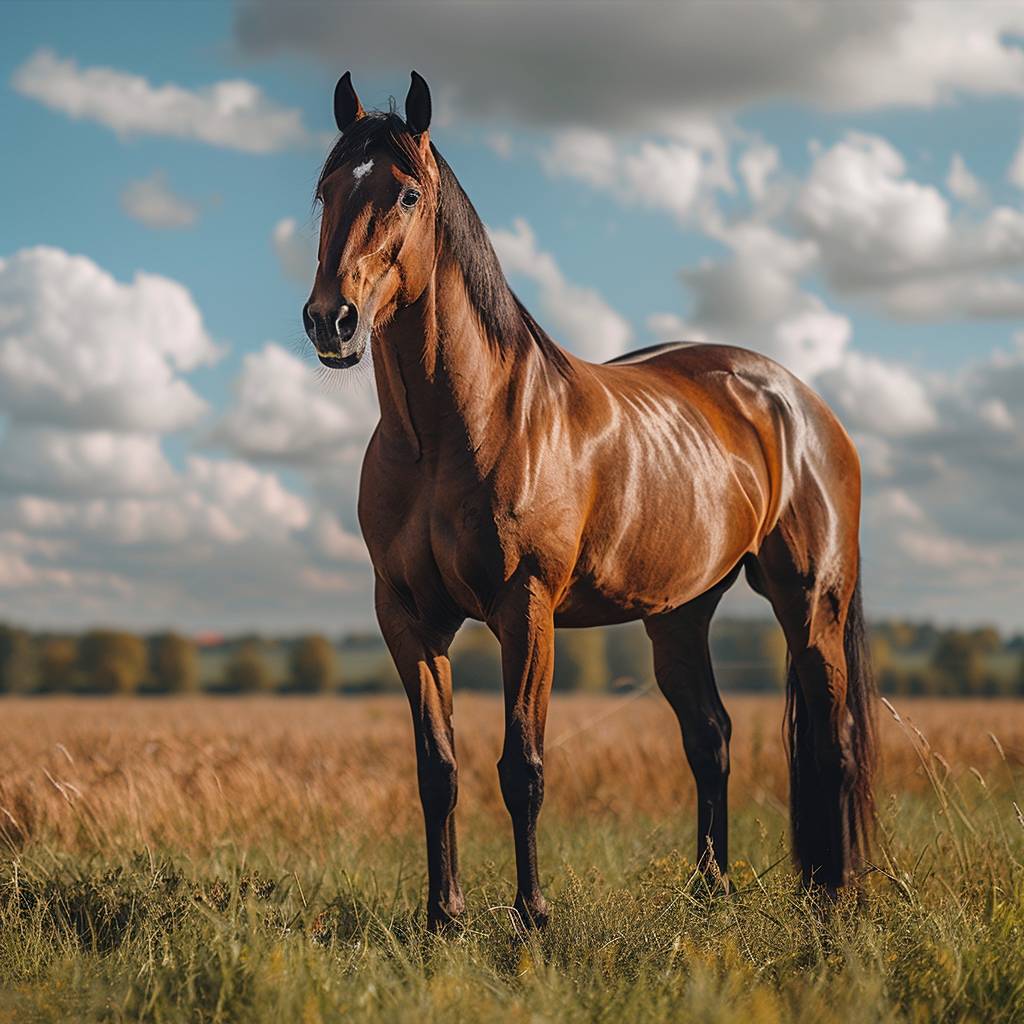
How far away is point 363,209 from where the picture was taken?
4398 mm

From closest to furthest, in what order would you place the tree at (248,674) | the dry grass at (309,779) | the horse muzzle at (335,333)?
1. the horse muzzle at (335,333)
2. the dry grass at (309,779)
3. the tree at (248,674)

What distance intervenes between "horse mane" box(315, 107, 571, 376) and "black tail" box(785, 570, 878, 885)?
2.64 meters

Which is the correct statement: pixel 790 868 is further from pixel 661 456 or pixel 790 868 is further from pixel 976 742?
pixel 976 742

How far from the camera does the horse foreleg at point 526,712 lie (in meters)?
4.64

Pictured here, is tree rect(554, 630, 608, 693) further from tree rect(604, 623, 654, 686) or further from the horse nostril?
the horse nostril

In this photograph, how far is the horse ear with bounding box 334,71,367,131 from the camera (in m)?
5.01

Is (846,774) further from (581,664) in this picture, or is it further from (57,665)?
(57,665)

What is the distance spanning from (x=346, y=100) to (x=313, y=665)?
71612 mm

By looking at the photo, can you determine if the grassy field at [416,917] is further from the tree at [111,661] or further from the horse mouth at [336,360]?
the tree at [111,661]

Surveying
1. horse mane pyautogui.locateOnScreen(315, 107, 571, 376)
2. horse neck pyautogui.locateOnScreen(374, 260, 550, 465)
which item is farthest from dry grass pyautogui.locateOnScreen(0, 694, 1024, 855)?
horse mane pyautogui.locateOnScreen(315, 107, 571, 376)

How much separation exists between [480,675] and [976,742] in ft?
156

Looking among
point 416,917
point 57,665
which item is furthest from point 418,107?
point 57,665

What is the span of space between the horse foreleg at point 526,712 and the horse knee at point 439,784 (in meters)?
0.32

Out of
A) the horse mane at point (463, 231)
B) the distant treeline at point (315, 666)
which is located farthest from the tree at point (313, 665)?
the horse mane at point (463, 231)
